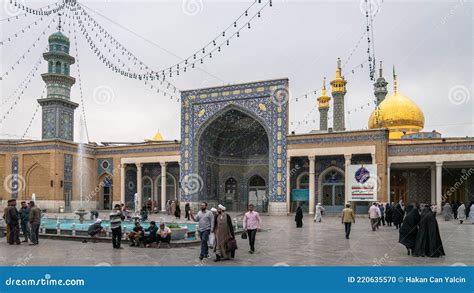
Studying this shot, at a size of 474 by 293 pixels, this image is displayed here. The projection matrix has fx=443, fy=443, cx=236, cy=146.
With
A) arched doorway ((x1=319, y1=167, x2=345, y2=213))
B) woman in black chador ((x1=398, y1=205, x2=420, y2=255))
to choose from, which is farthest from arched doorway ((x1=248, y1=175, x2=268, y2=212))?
woman in black chador ((x1=398, y1=205, x2=420, y2=255))

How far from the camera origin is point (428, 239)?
9.88 m

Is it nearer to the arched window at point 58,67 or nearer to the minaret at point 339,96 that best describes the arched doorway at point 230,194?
the minaret at point 339,96

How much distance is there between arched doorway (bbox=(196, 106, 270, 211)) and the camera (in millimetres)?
30609

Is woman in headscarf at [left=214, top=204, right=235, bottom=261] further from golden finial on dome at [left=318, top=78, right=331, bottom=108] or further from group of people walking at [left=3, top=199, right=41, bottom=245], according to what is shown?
golden finial on dome at [left=318, top=78, right=331, bottom=108]

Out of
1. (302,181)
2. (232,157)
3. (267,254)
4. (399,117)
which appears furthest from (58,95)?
(267,254)

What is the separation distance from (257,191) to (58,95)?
1616cm

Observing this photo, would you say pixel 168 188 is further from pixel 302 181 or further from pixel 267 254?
pixel 267 254

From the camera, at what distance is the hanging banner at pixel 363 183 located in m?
24.5

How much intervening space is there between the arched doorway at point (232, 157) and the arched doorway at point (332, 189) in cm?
482

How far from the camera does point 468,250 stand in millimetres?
10625

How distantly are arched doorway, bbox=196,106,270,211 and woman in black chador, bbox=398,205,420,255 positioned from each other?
20206 millimetres

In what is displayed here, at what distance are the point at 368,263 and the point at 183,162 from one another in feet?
72.5
